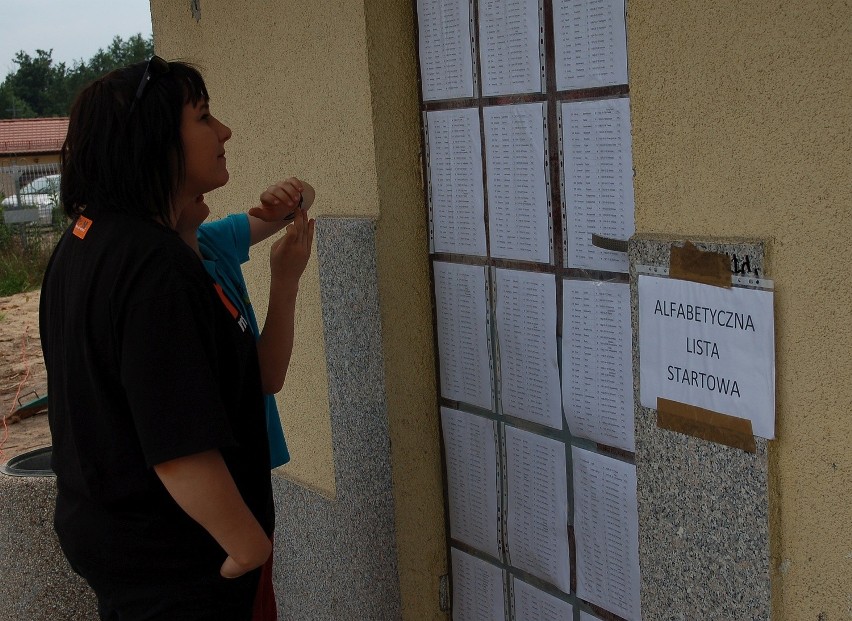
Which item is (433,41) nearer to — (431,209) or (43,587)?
(431,209)

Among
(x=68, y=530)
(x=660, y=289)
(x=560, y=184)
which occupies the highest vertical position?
(x=560, y=184)

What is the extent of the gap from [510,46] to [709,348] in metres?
1.24

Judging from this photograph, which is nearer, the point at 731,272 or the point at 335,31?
the point at 731,272

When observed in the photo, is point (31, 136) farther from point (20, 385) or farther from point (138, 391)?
point (138, 391)

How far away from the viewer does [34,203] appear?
26.4m

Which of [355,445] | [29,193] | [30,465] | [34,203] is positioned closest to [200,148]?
[355,445]

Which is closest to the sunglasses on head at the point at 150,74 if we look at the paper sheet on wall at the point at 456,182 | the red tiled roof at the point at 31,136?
the paper sheet on wall at the point at 456,182

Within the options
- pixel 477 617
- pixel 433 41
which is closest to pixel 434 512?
pixel 477 617

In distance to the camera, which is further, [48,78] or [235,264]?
[48,78]

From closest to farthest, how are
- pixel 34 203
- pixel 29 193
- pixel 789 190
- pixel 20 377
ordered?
pixel 789 190
pixel 20 377
pixel 34 203
pixel 29 193

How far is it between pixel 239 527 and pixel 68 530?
1.52ft

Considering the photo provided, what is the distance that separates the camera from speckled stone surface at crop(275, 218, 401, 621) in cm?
360

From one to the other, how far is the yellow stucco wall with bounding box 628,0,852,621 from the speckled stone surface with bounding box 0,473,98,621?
3.28m

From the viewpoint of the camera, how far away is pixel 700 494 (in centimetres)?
234
